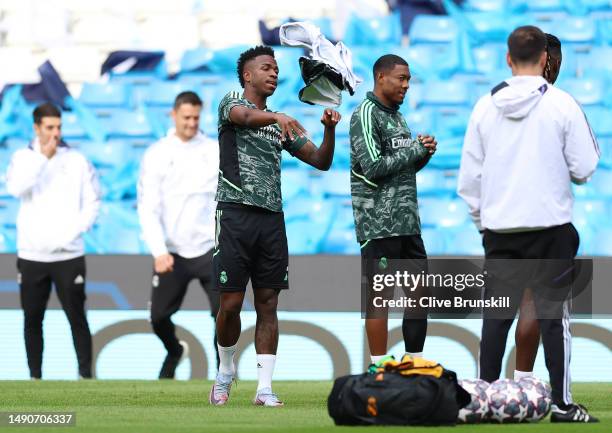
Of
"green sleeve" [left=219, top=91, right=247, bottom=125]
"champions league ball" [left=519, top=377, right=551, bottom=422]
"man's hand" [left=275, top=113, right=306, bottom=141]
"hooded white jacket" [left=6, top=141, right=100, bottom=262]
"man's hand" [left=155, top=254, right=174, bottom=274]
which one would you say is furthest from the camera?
"hooded white jacket" [left=6, top=141, right=100, bottom=262]

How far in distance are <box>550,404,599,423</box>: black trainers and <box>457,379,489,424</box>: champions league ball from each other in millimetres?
302

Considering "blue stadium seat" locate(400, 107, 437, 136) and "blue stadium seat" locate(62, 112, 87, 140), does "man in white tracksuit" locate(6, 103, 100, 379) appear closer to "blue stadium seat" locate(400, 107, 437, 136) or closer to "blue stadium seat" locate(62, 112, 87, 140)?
"blue stadium seat" locate(62, 112, 87, 140)

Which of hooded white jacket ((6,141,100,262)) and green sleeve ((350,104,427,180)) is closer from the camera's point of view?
green sleeve ((350,104,427,180))

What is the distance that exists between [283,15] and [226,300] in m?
6.67

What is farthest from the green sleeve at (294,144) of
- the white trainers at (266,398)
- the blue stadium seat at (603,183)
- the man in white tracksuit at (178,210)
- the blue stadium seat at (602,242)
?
the blue stadium seat at (603,183)

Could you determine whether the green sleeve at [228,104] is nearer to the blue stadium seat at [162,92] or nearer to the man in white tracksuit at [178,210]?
the man in white tracksuit at [178,210]

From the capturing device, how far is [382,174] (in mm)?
7043

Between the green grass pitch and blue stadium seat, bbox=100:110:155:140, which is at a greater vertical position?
blue stadium seat, bbox=100:110:155:140

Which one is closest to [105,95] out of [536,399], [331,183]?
[331,183]

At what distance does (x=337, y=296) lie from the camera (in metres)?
10.8

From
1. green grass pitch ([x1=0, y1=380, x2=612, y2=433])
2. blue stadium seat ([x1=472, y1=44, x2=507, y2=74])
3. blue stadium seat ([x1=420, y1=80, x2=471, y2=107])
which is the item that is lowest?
green grass pitch ([x1=0, y1=380, x2=612, y2=433])

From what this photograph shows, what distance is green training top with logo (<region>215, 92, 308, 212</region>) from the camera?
6836 millimetres

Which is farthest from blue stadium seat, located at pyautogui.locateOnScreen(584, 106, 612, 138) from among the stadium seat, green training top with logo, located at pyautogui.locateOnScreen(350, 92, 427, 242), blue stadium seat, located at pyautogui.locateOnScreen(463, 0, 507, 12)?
green training top with logo, located at pyautogui.locateOnScreen(350, 92, 427, 242)

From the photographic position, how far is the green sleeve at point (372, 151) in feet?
23.1
